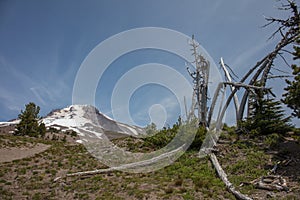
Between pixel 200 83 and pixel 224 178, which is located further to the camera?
pixel 200 83

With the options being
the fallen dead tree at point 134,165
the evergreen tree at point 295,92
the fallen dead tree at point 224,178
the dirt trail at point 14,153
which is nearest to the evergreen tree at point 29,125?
the dirt trail at point 14,153

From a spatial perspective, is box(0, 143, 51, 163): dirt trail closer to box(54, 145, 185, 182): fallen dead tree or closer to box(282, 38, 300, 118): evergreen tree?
box(54, 145, 185, 182): fallen dead tree

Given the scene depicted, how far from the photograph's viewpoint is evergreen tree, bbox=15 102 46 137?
Result: 38.6 meters

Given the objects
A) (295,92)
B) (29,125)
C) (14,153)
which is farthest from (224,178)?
(29,125)

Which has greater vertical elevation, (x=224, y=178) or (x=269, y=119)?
(x=269, y=119)

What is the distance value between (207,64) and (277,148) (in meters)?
9.66

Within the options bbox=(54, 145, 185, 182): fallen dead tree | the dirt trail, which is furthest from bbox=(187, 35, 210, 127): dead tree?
the dirt trail

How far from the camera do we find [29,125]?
131ft

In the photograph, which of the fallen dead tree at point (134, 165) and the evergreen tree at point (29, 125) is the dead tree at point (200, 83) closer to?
the fallen dead tree at point (134, 165)

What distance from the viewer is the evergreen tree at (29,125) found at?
38.6 metres

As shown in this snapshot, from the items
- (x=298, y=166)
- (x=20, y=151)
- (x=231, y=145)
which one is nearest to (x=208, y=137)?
(x=231, y=145)

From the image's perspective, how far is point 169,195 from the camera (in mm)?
8648

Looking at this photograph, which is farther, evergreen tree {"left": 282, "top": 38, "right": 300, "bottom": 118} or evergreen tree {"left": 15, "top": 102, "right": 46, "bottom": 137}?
evergreen tree {"left": 15, "top": 102, "right": 46, "bottom": 137}

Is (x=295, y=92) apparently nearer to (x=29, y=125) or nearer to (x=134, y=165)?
(x=134, y=165)
